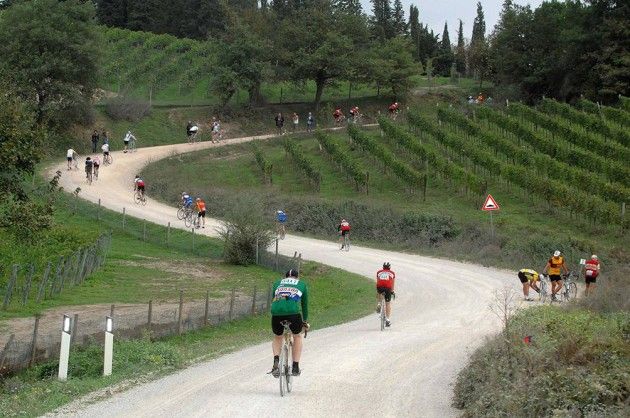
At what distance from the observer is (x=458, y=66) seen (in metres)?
141

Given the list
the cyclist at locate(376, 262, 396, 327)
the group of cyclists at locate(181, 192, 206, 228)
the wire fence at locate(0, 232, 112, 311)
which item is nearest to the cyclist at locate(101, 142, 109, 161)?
the group of cyclists at locate(181, 192, 206, 228)

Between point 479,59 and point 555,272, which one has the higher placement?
point 479,59

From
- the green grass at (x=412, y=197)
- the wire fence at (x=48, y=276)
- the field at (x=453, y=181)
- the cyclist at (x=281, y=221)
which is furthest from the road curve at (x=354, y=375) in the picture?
the field at (x=453, y=181)

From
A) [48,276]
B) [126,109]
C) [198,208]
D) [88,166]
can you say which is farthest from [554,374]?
[126,109]

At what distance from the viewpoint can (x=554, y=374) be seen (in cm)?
1142

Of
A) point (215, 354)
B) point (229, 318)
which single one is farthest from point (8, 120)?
point (215, 354)

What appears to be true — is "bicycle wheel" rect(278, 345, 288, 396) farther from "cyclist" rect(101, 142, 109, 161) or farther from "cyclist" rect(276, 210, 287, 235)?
"cyclist" rect(101, 142, 109, 161)

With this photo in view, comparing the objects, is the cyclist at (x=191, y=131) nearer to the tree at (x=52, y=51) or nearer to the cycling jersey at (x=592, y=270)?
the tree at (x=52, y=51)

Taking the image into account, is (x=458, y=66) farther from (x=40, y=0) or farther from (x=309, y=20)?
(x=40, y=0)

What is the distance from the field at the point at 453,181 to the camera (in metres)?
48.2

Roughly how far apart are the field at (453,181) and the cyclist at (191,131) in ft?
9.87

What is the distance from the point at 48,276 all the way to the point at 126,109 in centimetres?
4613

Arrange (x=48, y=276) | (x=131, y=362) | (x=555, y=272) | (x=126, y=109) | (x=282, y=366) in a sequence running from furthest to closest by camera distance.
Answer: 1. (x=126, y=109)
2. (x=48, y=276)
3. (x=555, y=272)
4. (x=131, y=362)
5. (x=282, y=366)

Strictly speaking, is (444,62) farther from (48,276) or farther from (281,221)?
(48,276)
